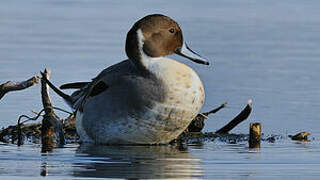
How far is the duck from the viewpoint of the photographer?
32.8ft

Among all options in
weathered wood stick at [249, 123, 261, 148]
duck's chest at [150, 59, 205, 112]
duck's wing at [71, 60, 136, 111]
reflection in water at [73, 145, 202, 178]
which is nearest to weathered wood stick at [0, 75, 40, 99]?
duck's wing at [71, 60, 136, 111]

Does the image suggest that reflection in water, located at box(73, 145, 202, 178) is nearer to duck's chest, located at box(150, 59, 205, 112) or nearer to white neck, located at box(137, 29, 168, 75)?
duck's chest, located at box(150, 59, 205, 112)

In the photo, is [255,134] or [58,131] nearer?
[255,134]

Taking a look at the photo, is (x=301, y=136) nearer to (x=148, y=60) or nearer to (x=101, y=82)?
(x=148, y=60)

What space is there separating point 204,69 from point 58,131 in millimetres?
3865

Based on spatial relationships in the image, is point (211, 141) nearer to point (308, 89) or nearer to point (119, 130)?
point (119, 130)

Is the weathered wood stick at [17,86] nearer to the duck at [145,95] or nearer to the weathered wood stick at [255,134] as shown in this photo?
the duck at [145,95]

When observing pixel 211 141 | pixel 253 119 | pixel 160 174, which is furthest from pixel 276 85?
pixel 160 174

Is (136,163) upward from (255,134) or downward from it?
downward

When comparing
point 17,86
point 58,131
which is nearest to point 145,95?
point 58,131

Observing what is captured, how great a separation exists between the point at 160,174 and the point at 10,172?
1037mm

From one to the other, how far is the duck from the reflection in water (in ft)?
0.49

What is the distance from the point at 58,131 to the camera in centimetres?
1045

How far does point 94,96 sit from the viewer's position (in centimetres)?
1041
